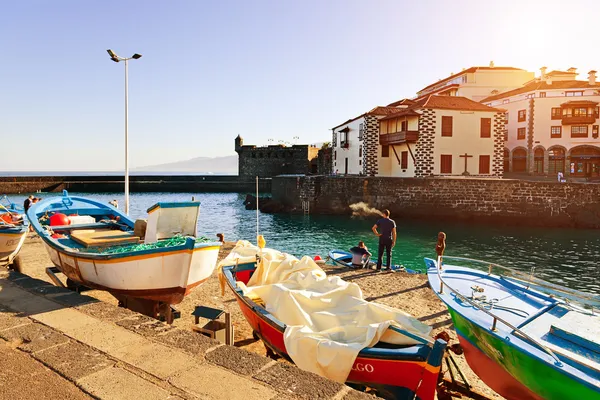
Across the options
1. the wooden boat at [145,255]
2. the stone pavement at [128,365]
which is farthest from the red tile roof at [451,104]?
the stone pavement at [128,365]

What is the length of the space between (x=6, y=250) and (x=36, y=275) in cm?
115

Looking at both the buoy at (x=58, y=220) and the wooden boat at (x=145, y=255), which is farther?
the buoy at (x=58, y=220)

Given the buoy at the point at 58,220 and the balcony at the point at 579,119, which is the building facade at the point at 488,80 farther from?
the buoy at the point at 58,220

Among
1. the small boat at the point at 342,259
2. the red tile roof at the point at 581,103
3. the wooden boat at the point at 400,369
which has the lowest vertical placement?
the small boat at the point at 342,259

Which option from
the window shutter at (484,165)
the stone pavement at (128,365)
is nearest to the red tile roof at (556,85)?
the window shutter at (484,165)

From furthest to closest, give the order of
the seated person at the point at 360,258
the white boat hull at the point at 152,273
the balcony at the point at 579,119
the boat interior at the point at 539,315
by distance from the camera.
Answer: the balcony at the point at 579,119, the seated person at the point at 360,258, the white boat hull at the point at 152,273, the boat interior at the point at 539,315

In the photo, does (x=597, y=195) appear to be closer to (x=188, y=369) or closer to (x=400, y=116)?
(x=400, y=116)

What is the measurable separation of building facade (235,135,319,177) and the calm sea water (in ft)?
97.6

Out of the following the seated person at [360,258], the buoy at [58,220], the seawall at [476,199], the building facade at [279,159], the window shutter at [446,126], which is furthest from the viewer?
the building facade at [279,159]

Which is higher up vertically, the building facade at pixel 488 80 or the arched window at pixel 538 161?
the building facade at pixel 488 80

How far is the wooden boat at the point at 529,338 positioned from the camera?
4.58 metres

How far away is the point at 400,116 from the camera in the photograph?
121 ft

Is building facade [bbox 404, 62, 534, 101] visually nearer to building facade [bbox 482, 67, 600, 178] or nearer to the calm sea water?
building facade [bbox 482, 67, 600, 178]

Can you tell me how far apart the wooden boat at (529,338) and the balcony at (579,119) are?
152 feet
